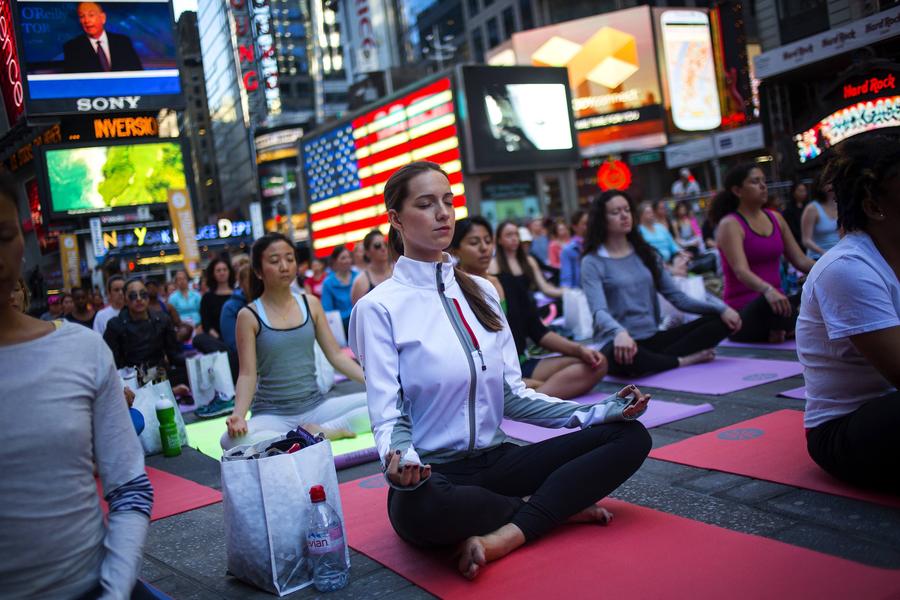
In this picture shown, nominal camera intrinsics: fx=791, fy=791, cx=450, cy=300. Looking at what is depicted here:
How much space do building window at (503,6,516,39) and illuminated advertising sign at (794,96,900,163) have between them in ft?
115

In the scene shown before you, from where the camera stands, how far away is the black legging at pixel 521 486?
251cm

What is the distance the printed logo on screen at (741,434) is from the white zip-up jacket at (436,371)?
134 cm

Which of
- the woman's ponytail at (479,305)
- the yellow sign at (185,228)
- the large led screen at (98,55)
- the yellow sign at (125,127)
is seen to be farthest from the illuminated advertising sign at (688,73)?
the woman's ponytail at (479,305)

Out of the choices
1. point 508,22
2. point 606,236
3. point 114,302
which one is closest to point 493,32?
point 508,22

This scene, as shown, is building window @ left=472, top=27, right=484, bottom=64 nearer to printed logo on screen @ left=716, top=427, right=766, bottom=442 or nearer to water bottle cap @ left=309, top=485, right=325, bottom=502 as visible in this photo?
printed logo on screen @ left=716, top=427, right=766, bottom=442

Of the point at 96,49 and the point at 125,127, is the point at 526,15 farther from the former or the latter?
the point at 96,49

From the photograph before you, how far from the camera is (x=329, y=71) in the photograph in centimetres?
8412

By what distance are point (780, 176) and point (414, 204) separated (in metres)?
14.6

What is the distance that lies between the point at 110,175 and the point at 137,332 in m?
19.7

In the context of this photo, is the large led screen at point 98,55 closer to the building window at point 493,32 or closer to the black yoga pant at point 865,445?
the black yoga pant at point 865,445

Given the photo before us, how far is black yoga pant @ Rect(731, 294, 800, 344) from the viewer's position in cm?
662

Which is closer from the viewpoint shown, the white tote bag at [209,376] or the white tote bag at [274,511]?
the white tote bag at [274,511]

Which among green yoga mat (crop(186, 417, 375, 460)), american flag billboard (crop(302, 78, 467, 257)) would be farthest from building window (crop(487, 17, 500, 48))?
green yoga mat (crop(186, 417, 375, 460))

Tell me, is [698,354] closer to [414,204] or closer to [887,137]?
[887,137]
